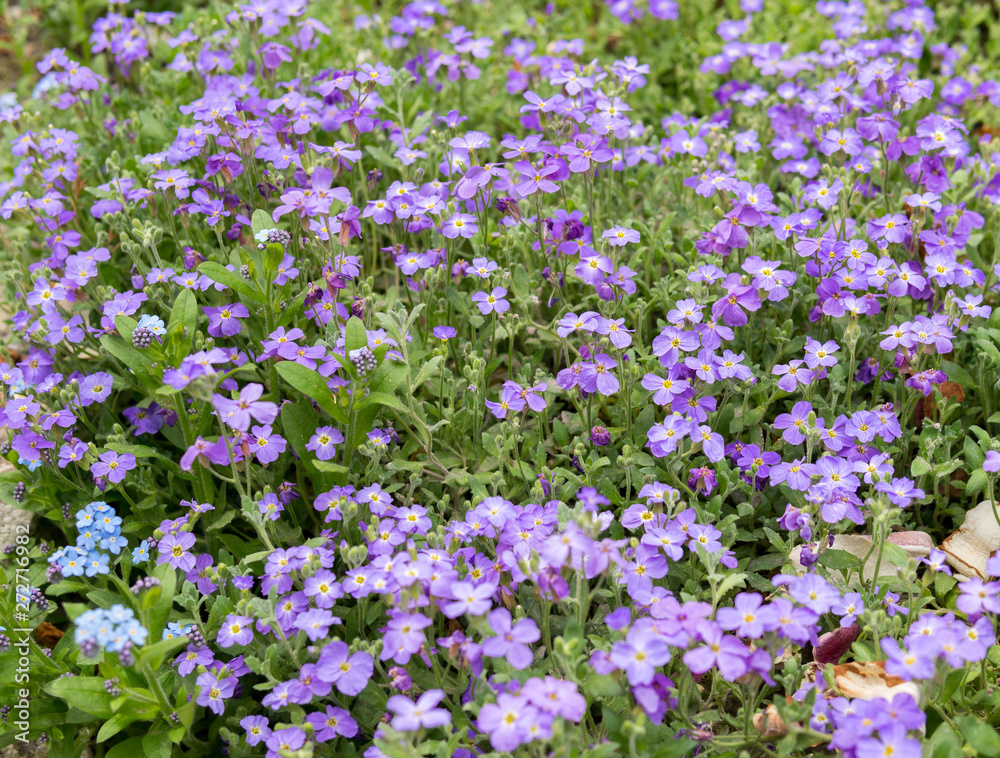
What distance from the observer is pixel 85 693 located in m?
3.41

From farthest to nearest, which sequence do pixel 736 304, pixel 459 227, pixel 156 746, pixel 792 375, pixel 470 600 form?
pixel 459 227 → pixel 736 304 → pixel 792 375 → pixel 156 746 → pixel 470 600

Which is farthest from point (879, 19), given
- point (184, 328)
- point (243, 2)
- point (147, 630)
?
point (147, 630)

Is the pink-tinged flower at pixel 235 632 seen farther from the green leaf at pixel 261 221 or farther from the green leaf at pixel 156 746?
the green leaf at pixel 261 221

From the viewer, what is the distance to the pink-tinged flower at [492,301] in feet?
14.4

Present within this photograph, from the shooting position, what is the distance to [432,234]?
554cm

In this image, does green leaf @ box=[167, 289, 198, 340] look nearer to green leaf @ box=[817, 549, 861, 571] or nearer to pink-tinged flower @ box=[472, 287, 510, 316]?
pink-tinged flower @ box=[472, 287, 510, 316]

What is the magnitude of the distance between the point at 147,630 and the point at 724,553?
231cm

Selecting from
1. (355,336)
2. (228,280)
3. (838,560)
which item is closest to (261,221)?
(228,280)

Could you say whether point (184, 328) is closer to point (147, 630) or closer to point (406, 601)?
point (147, 630)

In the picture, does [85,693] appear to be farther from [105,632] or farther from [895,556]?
[895,556]

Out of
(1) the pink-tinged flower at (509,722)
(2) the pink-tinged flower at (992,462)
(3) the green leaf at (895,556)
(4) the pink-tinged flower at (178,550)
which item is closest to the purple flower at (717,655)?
(1) the pink-tinged flower at (509,722)

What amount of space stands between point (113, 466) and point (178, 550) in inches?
22.2

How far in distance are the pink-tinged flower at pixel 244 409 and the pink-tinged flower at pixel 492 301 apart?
4.30 feet

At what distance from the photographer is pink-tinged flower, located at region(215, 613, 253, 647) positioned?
3549 mm
